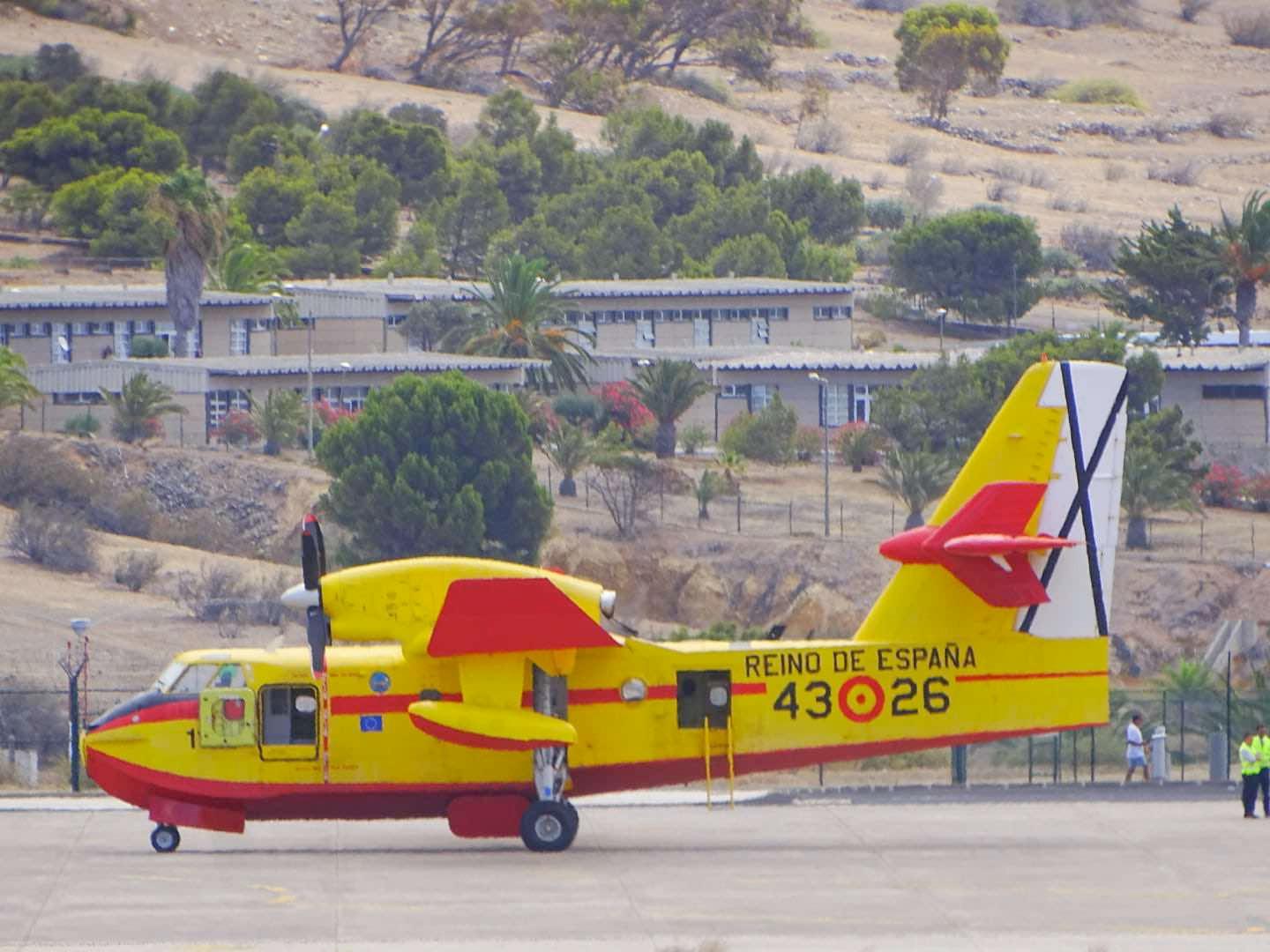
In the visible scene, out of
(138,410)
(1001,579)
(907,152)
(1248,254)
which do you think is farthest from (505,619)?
(907,152)

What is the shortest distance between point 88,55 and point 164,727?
457ft

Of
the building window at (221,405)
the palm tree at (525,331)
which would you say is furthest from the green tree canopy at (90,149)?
the building window at (221,405)

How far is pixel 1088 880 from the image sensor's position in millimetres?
25859

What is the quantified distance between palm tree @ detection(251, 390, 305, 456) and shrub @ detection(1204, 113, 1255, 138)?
107m

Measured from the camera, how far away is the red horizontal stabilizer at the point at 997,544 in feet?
88.6

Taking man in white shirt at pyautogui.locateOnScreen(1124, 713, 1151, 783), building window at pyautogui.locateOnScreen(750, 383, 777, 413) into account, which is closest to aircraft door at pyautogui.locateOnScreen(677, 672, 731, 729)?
man in white shirt at pyautogui.locateOnScreen(1124, 713, 1151, 783)

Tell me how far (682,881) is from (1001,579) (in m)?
5.53

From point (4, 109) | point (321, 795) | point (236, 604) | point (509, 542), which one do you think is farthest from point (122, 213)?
point (321, 795)

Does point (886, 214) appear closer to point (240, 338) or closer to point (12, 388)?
point (240, 338)

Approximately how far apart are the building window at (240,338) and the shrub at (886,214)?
2188 inches

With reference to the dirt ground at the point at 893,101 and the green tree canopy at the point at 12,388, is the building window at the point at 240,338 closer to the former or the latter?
the green tree canopy at the point at 12,388

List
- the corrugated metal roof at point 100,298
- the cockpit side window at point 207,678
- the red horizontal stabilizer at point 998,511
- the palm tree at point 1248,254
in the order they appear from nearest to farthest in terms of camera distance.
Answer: the red horizontal stabilizer at point 998,511
the cockpit side window at point 207,678
the corrugated metal roof at point 100,298
the palm tree at point 1248,254

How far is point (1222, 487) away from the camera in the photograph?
77375mm

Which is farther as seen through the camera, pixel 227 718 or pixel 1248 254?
pixel 1248 254
